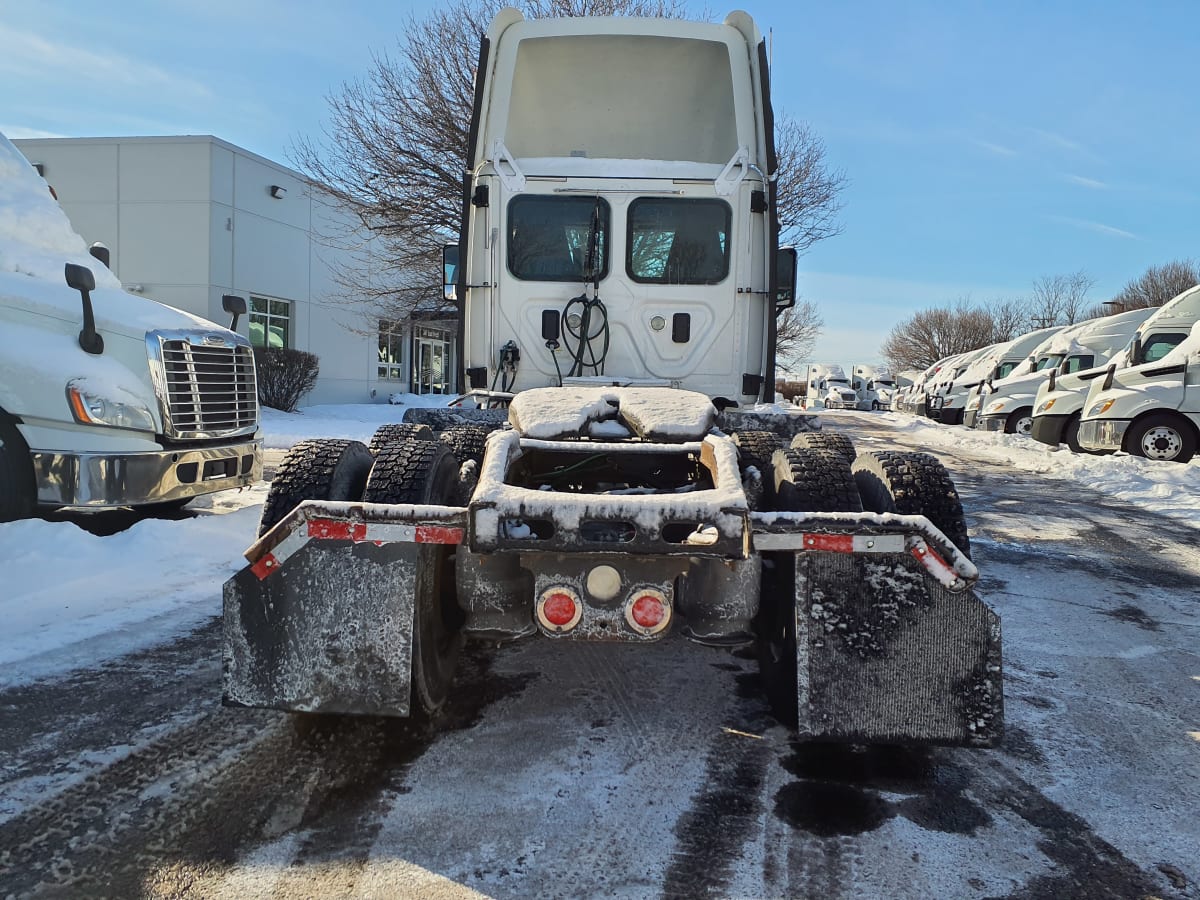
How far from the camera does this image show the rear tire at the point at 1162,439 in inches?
520

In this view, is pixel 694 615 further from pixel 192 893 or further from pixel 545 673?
pixel 192 893

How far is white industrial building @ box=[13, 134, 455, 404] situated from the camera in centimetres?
2072

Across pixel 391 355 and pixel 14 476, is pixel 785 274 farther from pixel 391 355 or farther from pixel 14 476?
pixel 391 355

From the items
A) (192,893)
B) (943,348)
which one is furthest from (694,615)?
(943,348)

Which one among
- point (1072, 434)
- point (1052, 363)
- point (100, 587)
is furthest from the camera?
point (1052, 363)

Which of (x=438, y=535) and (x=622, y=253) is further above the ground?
(x=622, y=253)

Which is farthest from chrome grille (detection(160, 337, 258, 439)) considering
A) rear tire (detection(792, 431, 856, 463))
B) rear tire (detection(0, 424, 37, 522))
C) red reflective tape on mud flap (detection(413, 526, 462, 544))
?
rear tire (detection(792, 431, 856, 463))

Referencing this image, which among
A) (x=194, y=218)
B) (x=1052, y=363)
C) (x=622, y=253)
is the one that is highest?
(x=194, y=218)

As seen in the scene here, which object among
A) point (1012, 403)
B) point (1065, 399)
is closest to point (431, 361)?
point (1012, 403)

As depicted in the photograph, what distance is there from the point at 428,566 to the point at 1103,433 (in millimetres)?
14312

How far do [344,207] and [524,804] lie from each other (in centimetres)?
1712

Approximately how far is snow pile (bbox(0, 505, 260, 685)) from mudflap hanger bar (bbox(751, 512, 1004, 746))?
3263 millimetres

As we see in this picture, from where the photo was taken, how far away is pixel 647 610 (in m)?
2.61

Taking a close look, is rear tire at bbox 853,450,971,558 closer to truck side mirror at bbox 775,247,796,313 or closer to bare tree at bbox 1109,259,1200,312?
truck side mirror at bbox 775,247,796,313
